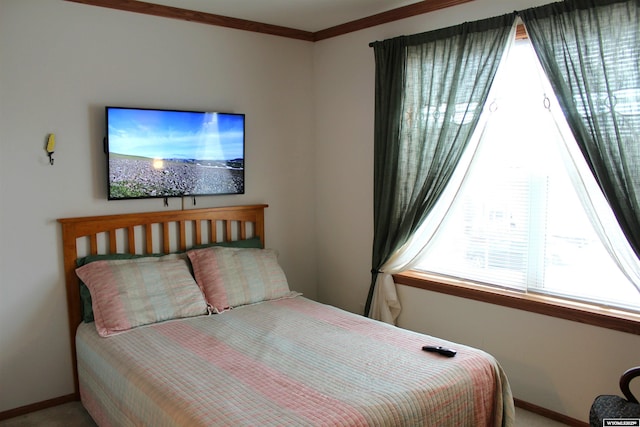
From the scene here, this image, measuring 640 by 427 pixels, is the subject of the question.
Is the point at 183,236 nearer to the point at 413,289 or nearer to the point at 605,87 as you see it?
the point at 413,289

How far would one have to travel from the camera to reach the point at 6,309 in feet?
9.78

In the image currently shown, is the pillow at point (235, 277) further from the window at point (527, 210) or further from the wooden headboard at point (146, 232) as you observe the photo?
the window at point (527, 210)

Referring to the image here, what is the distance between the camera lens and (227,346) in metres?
2.70

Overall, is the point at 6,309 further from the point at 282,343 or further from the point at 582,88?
the point at 582,88

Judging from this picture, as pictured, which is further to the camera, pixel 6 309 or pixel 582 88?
pixel 6 309

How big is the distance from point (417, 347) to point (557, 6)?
1876 millimetres

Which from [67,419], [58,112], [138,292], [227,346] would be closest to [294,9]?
[58,112]

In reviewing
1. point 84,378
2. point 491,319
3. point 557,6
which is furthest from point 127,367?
point 557,6

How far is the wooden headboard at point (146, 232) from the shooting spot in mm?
3164

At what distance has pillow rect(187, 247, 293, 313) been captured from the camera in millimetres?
3375

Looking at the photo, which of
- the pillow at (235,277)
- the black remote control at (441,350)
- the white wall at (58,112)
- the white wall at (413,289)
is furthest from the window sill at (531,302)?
the white wall at (58,112)

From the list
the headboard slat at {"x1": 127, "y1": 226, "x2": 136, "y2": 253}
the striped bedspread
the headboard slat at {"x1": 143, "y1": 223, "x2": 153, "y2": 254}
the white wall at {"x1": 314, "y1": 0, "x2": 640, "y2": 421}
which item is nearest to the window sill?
the white wall at {"x1": 314, "y1": 0, "x2": 640, "y2": 421}

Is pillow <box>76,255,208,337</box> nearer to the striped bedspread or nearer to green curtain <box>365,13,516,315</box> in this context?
the striped bedspread

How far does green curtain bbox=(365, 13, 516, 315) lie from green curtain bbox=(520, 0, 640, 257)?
1.17 ft
